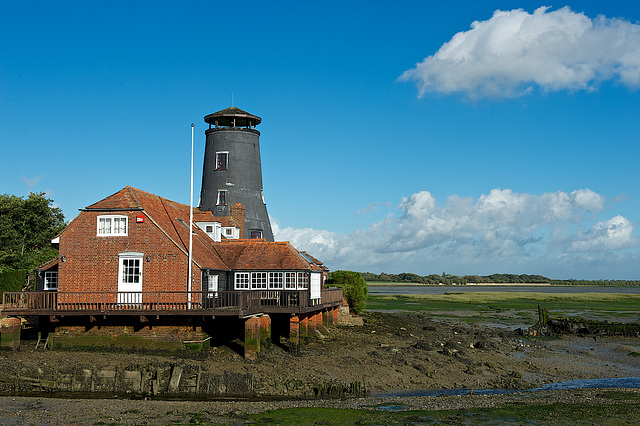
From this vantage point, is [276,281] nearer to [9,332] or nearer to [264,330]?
[264,330]

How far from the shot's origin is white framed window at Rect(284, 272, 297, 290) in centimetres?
3475

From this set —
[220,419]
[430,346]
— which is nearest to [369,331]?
[430,346]

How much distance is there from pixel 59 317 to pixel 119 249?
451 cm

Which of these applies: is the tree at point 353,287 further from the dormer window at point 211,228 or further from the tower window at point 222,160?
the dormer window at point 211,228

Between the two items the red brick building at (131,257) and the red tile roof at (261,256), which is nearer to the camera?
the red brick building at (131,257)

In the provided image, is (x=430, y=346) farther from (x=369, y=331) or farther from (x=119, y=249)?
(x=119, y=249)

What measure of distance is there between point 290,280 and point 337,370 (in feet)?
23.2

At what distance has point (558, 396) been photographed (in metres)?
25.7

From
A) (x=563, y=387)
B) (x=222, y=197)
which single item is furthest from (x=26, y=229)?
(x=563, y=387)

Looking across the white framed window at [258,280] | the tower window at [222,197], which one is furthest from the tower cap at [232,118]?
the white framed window at [258,280]

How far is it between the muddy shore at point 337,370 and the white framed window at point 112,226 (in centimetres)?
627

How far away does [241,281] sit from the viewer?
36.0m

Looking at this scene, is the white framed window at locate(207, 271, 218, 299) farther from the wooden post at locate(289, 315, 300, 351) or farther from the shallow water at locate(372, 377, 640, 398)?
the shallow water at locate(372, 377, 640, 398)

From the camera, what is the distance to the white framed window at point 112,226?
32.5 m
